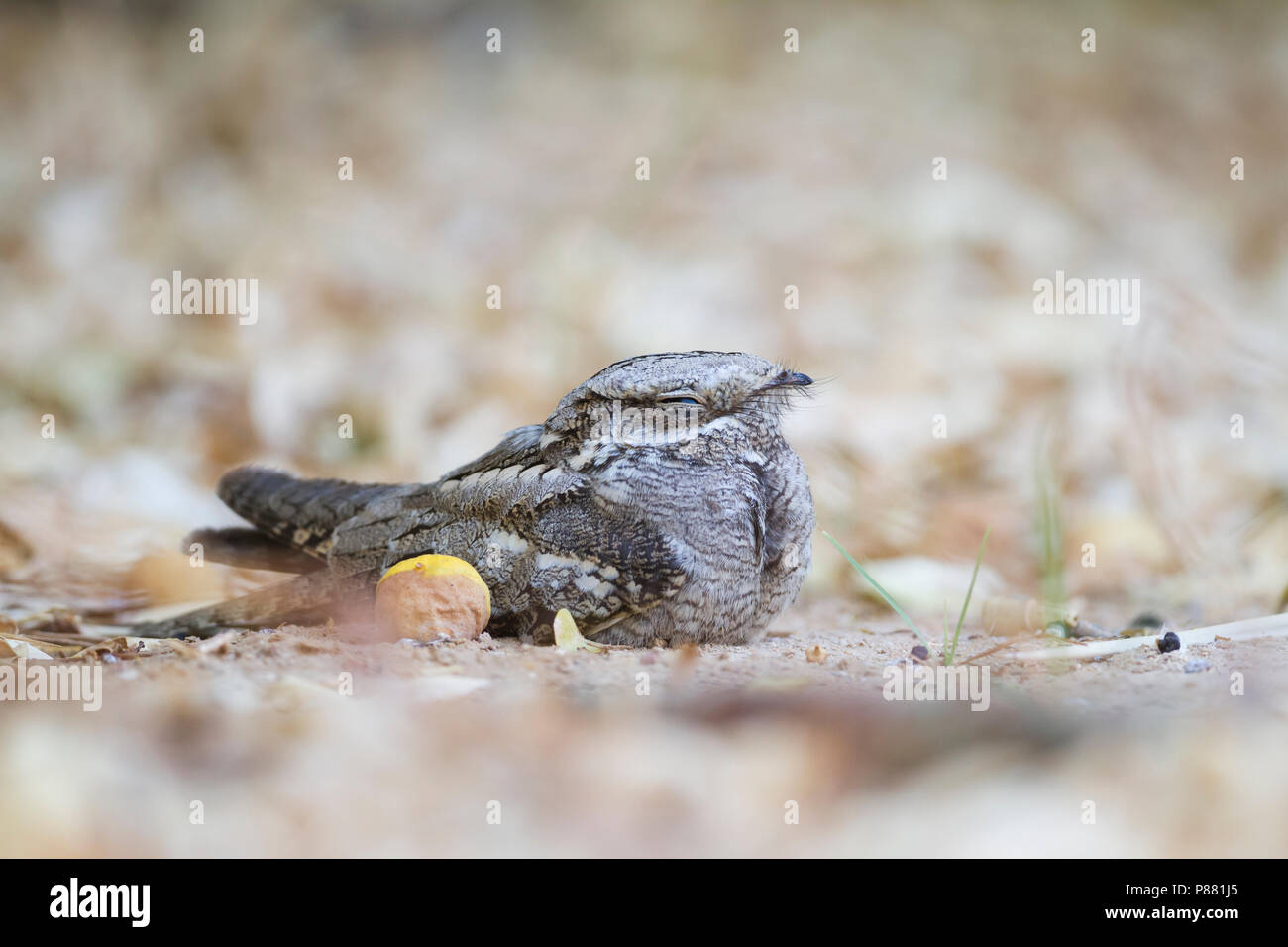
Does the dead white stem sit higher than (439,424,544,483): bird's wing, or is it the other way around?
(439,424,544,483): bird's wing

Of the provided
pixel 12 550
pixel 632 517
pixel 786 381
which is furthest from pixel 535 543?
pixel 12 550

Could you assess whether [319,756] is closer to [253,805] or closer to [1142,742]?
[253,805]

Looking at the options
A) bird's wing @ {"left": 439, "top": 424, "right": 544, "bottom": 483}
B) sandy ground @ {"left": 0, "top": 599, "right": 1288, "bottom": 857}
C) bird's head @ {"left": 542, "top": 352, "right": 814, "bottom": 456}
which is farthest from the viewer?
bird's wing @ {"left": 439, "top": 424, "right": 544, "bottom": 483}

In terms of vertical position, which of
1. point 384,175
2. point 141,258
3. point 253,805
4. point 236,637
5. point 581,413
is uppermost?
point 384,175

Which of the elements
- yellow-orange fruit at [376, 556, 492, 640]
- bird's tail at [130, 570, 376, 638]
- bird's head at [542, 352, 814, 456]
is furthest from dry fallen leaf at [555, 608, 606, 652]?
bird's tail at [130, 570, 376, 638]

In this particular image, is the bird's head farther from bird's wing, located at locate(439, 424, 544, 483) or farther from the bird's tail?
the bird's tail

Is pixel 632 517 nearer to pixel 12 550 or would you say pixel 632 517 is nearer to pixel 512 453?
pixel 512 453

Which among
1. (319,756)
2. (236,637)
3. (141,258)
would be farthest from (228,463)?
(319,756)
